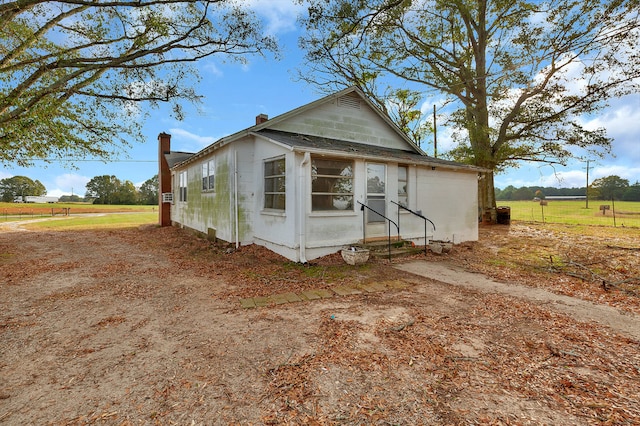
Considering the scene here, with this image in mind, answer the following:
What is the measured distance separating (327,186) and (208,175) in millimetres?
6083

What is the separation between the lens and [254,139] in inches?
377

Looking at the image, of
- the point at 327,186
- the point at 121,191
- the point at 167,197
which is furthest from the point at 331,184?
the point at 121,191

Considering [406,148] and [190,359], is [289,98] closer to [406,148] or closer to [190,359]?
[406,148]

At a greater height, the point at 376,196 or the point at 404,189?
the point at 404,189

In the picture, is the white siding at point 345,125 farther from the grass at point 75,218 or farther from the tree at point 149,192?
the tree at point 149,192

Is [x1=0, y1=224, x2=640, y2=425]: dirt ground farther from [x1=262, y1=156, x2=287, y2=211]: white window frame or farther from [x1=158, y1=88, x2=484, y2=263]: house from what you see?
[x1=262, y1=156, x2=287, y2=211]: white window frame

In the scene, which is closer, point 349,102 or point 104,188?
point 349,102

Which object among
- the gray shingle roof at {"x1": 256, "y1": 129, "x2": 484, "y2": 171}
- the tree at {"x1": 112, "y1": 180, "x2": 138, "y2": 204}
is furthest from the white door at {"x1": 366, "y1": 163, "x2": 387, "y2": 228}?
the tree at {"x1": 112, "y1": 180, "x2": 138, "y2": 204}

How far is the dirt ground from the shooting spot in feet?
7.64

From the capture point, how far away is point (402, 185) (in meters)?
9.92

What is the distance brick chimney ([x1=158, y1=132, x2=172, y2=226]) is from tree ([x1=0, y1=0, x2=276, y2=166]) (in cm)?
534

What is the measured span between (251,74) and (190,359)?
13309mm

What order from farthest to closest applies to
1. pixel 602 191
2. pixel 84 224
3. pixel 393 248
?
pixel 602 191 → pixel 84 224 → pixel 393 248

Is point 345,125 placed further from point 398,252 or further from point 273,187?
point 398,252
